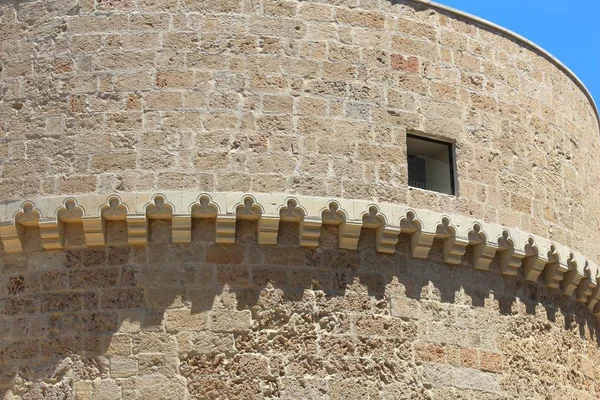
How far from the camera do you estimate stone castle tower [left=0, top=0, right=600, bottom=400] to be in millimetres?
9219

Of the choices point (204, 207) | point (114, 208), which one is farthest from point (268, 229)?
point (114, 208)

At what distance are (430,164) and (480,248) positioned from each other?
915 mm

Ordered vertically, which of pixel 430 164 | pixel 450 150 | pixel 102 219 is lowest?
pixel 102 219

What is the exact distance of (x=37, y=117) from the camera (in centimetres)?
988

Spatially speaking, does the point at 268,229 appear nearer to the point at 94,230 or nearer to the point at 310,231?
the point at 310,231

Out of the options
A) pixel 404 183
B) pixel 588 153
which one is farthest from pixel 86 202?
pixel 588 153

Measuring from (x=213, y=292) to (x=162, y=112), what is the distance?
1.61 m

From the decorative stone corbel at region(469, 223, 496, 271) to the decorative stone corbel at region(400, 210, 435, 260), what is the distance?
466 mm

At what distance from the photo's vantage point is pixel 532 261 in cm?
1061

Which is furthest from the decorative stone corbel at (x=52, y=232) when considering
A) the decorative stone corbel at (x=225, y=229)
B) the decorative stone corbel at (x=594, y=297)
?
the decorative stone corbel at (x=594, y=297)

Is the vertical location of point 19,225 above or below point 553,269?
below

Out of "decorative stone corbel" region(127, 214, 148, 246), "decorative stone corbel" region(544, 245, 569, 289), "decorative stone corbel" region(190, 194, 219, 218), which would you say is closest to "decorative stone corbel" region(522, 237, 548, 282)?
"decorative stone corbel" region(544, 245, 569, 289)

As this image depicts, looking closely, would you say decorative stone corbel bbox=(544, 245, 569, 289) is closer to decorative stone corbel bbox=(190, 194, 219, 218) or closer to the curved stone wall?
the curved stone wall

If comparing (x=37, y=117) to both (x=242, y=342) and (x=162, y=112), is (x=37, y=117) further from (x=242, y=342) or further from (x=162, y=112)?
(x=242, y=342)
